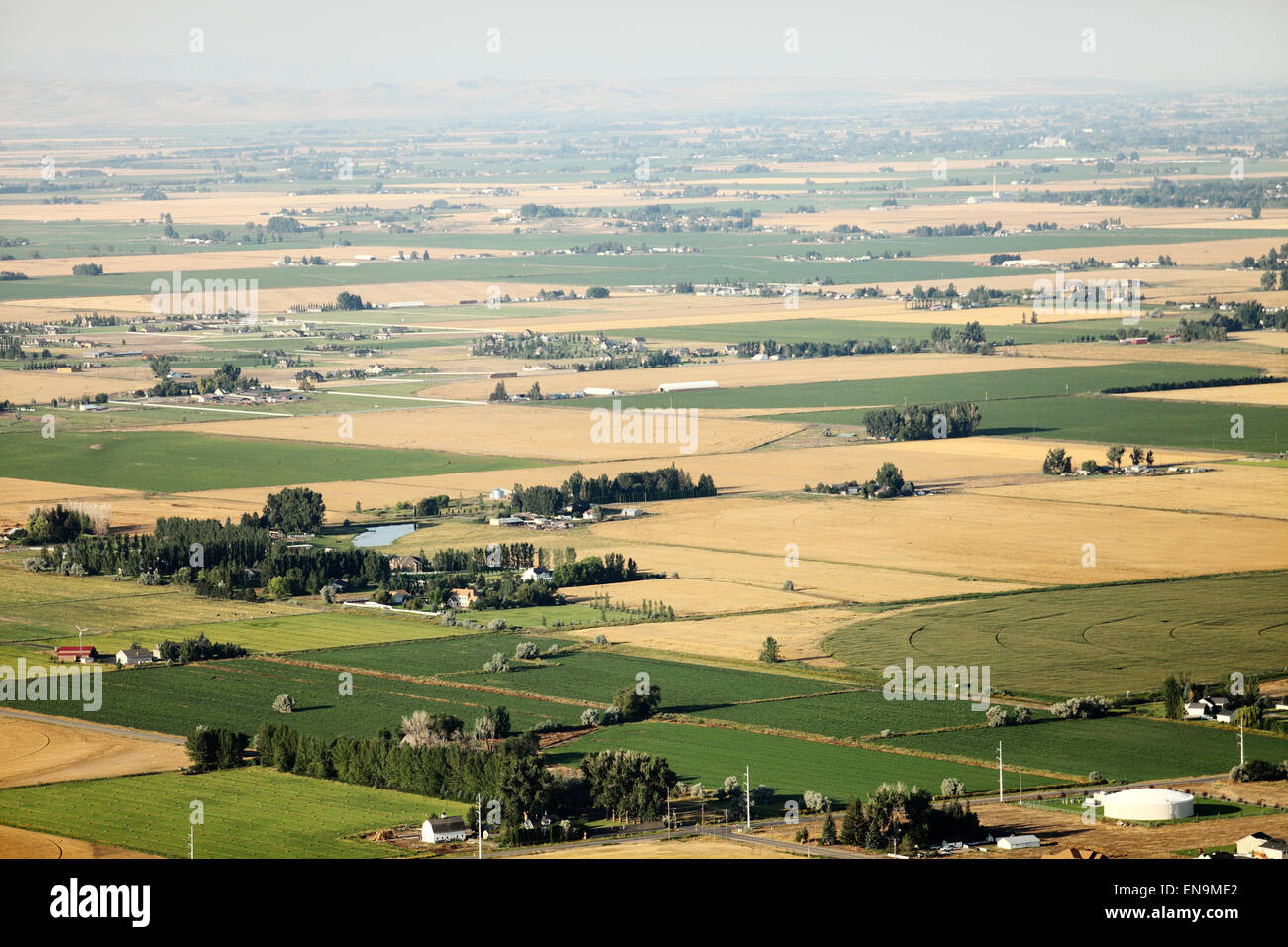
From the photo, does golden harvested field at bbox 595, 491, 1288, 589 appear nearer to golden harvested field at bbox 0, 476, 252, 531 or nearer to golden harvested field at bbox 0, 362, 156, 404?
golden harvested field at bbox 0, 476, 252, 531

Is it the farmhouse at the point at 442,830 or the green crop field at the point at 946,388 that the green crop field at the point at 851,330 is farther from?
the farmhouse at the point at 442,830

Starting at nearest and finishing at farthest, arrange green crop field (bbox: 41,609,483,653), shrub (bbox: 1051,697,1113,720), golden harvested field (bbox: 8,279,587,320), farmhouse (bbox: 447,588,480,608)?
shrub (bbox: 1051,697,1113,720) < green crop field (bbox: 41,609,483,653) < farmhouse (bbox: 447,588,480,608) < golden harvested field (bbox: 8,279,587,320)

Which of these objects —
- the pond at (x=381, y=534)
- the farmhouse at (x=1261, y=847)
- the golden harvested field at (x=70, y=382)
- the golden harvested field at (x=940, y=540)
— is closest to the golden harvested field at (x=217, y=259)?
the golden harvested field at (x=70, y=382)

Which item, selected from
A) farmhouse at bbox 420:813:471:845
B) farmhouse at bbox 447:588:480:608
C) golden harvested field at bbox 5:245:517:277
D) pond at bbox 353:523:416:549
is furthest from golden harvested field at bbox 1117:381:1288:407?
golden harvested field at bbox 5:245:517:277

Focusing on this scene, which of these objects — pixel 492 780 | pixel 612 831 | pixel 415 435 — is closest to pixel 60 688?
pixel 492 780

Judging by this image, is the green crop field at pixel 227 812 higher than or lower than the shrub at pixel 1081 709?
higher

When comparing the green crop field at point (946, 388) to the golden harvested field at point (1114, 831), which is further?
the green crop field at point (946, 388)
